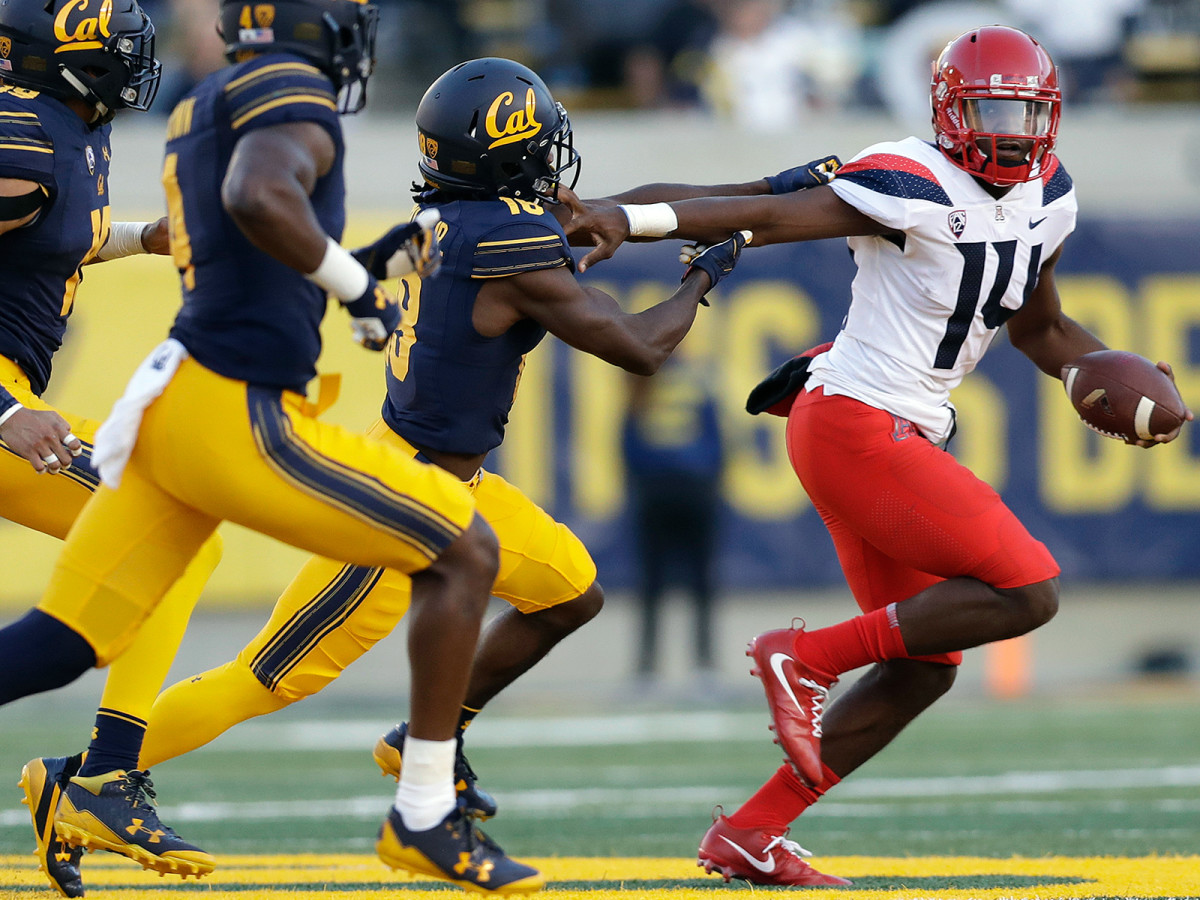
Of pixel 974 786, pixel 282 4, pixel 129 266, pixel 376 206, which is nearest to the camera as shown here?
pixel 282 4

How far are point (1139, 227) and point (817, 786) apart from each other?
722 centimetres

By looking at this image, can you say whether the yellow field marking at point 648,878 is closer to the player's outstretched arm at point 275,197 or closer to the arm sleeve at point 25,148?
the player's outstretched arm at point 275,197

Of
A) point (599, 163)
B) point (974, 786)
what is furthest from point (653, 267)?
A: point (974, 786)

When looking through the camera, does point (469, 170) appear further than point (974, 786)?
No

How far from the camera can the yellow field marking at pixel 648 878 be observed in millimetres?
3725

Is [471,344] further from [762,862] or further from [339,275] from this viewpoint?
[762,862]

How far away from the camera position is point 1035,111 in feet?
12.8

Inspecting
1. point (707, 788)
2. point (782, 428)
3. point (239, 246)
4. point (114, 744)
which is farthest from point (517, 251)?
point (782, 428)

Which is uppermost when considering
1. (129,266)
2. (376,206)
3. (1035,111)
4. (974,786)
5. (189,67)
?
(189,67)

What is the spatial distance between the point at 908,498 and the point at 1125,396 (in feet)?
2.29

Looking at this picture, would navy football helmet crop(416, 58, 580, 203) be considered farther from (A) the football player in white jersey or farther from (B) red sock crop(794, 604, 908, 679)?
(B) red sock crop(794, 604, 908, 679)

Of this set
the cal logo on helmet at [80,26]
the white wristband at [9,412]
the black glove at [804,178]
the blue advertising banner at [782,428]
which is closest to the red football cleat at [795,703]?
the black glove at [804,178]

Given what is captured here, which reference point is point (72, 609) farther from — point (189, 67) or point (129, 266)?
point (189, 67)

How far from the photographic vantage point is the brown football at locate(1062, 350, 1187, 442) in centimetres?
403
